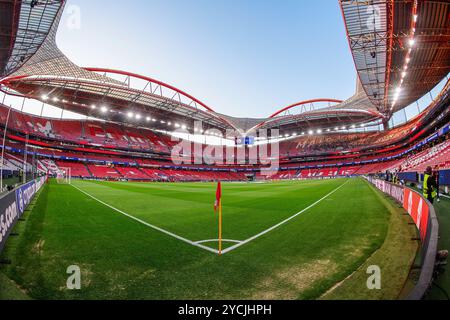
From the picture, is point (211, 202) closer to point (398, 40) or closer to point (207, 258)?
point (207, 258)

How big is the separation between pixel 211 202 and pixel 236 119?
221 feet

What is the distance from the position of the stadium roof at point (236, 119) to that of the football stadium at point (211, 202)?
245 millimetres

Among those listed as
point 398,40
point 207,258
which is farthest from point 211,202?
point 398,40

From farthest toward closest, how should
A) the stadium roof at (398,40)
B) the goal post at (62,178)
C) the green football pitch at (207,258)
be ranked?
the goal post at (62,178) < the stadium roof at (398,40) < the green football pitch at (207,258)

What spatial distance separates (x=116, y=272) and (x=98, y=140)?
77.1 m

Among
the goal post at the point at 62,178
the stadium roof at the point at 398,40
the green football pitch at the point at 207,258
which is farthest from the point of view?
the goal post at the point at 62,178

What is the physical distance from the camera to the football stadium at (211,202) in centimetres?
400

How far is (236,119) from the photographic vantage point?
8088cm

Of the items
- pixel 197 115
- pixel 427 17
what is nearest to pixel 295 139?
pixel 197 115

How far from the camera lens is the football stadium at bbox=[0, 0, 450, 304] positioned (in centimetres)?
400

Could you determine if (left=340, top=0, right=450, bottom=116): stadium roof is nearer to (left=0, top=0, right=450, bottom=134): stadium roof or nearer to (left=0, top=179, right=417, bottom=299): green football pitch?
(left=0, top=0, right=450, bottom=134): stadium roof

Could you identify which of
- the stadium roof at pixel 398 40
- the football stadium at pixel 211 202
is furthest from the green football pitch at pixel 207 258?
the stadium roof at pixel 398 40

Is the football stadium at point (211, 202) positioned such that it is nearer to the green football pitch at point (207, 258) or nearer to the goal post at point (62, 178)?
the green football pitch at point (207, 258)

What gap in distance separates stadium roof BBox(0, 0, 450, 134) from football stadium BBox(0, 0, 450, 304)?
0.80 ft
